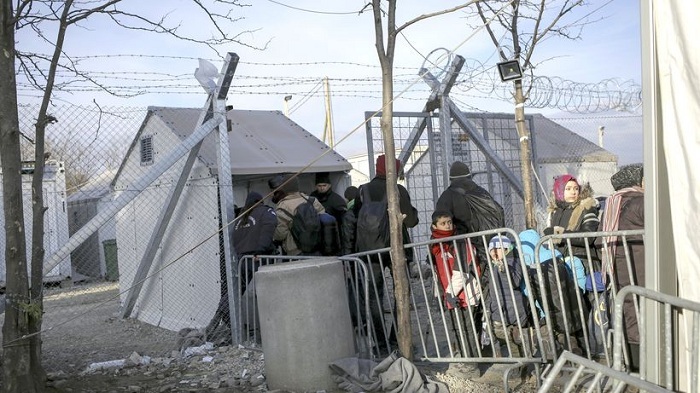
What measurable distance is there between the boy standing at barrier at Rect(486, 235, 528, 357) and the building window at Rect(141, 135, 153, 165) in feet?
18.6

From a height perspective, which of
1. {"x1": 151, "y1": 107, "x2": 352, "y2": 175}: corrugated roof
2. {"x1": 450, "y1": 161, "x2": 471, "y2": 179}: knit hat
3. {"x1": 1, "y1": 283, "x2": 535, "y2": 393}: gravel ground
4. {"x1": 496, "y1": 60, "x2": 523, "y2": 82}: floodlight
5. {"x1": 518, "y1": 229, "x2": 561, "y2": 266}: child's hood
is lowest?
{"x1": 1, "y1": 283, "x2": 535, "y2": 393}: gravel ground

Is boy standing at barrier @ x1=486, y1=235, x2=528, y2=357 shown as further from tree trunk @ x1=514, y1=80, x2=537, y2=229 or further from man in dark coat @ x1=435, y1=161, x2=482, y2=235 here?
tree trunk @ x1=514, y1=80, x2=537, y2=229

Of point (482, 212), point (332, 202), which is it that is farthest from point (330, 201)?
point (482, 212)

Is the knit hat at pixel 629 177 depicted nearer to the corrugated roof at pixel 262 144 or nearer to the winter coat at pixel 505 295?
the winter coat at pixel 505 295

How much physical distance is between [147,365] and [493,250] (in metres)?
3.63

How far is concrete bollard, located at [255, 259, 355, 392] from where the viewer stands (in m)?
5.35

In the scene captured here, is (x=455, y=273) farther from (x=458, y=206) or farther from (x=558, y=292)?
(x=458, y=206)

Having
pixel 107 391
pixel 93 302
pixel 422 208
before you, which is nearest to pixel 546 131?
pixel 422 208

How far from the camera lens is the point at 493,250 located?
5.45 m

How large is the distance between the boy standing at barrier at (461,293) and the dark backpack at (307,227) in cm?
186

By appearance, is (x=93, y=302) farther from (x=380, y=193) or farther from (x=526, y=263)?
(x=526, y=263)

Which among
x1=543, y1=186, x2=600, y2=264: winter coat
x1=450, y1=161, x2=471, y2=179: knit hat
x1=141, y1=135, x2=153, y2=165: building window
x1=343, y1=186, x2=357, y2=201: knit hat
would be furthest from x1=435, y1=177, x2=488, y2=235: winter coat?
x1=141, y1=135, x2=153, y2=165: building window

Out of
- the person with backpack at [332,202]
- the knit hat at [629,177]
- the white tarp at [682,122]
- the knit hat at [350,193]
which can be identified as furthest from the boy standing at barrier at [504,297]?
the knit hat at [350,193]

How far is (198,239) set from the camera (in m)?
8.52
